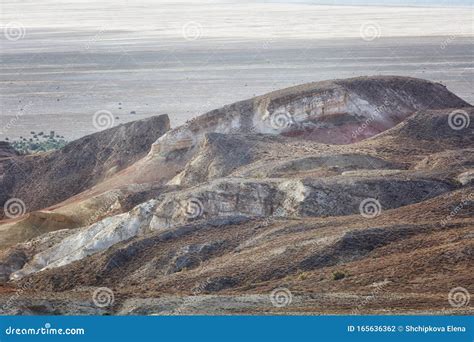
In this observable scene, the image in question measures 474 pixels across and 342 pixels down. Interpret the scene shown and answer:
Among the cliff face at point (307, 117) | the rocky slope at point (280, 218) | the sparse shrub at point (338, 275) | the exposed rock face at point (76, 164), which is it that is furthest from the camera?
the exposed rock face at point (76, 164)

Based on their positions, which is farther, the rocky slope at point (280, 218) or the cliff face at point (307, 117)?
the cliff face at point (307, 117)

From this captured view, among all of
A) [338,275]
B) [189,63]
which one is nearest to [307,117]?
[338,275]

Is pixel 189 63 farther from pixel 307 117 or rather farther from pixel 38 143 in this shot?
pixel 307 117

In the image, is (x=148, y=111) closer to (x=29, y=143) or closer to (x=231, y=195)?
(x=29, y=143)

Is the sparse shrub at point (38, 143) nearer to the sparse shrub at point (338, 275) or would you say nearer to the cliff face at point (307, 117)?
the cliff face at point (307, 117)

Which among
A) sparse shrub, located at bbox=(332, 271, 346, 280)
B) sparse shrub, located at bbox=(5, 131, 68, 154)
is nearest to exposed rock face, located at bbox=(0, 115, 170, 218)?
sparse shrub, located at bbox=(5, 131, 68, 154)

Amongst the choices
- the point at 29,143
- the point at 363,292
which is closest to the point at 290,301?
the point at 363,292

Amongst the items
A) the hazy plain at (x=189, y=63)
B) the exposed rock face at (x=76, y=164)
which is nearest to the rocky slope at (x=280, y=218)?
the exposed rock face at (x=76, y=164)
